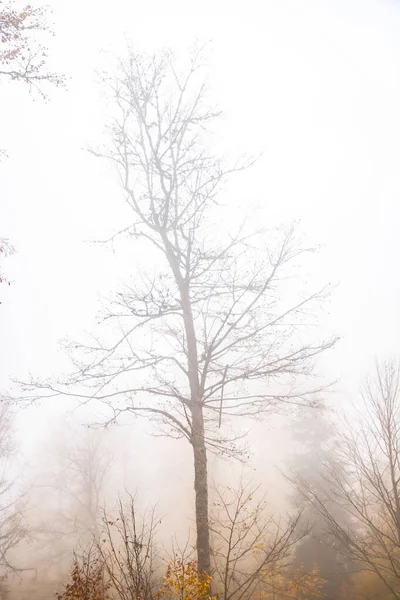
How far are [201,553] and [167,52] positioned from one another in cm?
1014

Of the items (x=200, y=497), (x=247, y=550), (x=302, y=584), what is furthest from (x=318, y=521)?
(x=247, y=550)

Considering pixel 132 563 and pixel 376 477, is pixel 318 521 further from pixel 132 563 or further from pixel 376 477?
pixel 132 563

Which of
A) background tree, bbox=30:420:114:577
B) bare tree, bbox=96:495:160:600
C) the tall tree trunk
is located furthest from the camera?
background tree, bbox=30:420:114:577

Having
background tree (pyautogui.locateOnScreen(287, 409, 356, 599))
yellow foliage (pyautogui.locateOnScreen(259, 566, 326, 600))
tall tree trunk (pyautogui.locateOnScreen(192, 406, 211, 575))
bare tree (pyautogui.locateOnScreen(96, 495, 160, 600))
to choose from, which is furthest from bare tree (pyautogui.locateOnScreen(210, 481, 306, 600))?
bare tree (pyautogui.locateOnScreen(96, 495, 160, 600))

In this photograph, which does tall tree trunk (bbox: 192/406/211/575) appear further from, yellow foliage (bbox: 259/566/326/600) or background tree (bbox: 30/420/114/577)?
background tree (bbox: 30/420/114/577)

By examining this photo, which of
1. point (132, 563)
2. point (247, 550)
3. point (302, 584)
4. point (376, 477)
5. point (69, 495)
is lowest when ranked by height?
point (302, 584)

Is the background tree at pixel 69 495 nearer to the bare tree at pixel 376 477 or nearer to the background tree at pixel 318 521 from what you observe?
the background tree at pixel 318 521

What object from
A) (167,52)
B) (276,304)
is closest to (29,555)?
(276,304)

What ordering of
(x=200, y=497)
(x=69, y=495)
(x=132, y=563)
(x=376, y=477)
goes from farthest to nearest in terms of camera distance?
(x=69, y=495)
(x=132, y=563)
(x=376, y=477)
(x=200, y=497)

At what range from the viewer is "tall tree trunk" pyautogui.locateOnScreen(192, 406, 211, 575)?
17.4ft

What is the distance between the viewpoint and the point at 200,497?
550 centimetres

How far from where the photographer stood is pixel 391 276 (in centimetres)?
15725

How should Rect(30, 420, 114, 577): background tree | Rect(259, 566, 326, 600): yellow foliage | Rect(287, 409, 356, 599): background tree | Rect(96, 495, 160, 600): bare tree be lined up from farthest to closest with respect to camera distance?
Rect(30, 420, 114, 577): background tree → Rect(287, 409, 356, 599): background tree → Rect(259, 566, 326, 600): yellow foliage → Rect(96, 495, 160, 600): bare tree

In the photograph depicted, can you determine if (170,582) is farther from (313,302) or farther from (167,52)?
(167,52)
